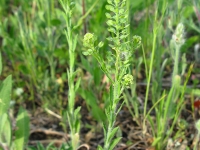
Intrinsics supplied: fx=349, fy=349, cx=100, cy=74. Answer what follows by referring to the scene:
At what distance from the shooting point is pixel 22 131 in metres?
1.38

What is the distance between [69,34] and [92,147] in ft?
2.12

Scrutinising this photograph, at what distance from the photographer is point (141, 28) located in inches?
70.7

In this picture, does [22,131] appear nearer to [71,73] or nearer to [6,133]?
[6,133]

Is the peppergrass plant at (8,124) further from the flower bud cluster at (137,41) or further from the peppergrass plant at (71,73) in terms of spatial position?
the flower bud cluster at (137,41)

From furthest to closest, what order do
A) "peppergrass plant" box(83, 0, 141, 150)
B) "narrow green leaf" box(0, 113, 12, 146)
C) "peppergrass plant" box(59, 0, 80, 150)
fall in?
"narrow green leaf" box(0, 113, 12, 146), "peppergrass plant" box(59, 0, 80, 150), "peppergrass plant" box(83, 0, 141, 150)

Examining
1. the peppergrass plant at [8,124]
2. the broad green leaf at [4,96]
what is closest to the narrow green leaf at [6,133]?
the peppergrass plant at [8,124]

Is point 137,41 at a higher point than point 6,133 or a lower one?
higher

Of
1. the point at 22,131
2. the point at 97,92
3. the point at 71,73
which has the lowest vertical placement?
the point at 22,131

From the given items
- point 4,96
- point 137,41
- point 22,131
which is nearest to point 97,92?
point 22,131

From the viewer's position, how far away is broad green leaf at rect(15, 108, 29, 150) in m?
1.34

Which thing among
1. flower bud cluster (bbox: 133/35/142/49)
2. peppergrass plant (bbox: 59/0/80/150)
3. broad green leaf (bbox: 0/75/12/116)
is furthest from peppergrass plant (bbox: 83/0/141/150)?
broad green leaf (bbox: 0/75/12/116)

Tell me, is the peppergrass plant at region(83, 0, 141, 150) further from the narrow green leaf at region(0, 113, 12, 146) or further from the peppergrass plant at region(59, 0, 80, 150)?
the narrow green leaf at region(0, 113, 12, 146)

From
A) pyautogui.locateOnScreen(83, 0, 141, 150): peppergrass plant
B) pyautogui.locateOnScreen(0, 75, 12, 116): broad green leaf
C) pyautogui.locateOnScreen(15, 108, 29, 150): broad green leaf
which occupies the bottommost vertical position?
pyautogui.locateOnScreen(15, 108, 29, 150): broad green leaf

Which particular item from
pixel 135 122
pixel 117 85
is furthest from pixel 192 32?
pixel 117 85
